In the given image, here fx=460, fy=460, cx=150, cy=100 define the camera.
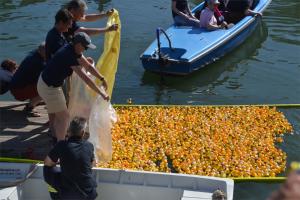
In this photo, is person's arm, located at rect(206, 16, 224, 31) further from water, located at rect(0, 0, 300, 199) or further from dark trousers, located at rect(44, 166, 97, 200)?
dark trousers, located at rect(44, 166, 97, 200)

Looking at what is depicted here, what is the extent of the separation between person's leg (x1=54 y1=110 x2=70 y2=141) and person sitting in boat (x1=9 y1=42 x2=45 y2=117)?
1.36 m

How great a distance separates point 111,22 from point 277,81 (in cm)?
533

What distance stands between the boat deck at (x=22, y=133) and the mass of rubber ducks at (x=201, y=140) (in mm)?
1076

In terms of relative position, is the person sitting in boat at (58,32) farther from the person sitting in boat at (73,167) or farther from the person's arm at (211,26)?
the person's arm at (211,26)

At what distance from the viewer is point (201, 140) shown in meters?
7.44

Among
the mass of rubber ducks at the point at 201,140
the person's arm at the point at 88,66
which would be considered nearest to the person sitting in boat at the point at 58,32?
the person's arm at the point at 88,66

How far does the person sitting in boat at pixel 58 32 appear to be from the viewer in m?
6.00

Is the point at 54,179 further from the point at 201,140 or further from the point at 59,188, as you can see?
the point at 201,140

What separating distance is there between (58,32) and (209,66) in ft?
19.0

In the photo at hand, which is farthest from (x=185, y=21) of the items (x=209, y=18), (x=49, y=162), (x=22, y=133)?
(x=49, y=162)

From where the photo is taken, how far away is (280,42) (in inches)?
533

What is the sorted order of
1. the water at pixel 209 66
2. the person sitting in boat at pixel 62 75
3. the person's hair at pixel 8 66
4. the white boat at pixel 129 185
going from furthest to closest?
1. the water at pixel 209 66
2. the person's hair at pixel 8 66
3. the person sitting in boat at pixel 62 75
4. the white boat at pixel 129 185

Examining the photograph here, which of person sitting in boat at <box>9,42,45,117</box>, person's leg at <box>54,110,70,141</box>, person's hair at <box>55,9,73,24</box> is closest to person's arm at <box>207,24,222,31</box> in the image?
person sitting in boat at <box>9,42,45,117</box>

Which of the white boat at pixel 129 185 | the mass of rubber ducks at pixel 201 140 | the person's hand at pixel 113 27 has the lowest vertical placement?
the mass of rubber ducks at pixel 201 140
